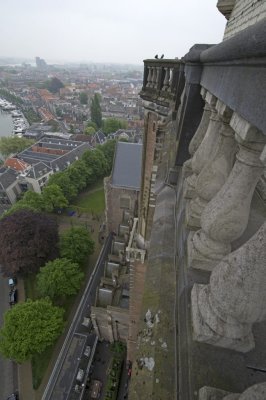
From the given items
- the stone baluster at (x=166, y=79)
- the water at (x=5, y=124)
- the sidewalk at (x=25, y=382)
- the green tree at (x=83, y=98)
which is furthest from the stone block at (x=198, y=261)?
the green tree at (x=83, y=98)

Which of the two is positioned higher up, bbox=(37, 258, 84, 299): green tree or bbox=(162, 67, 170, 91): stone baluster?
bbox=(162, 67, 170, 91): stone baluster

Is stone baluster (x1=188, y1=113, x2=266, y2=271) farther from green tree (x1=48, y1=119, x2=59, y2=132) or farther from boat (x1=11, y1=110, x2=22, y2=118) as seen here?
boat (x1=11, y1=110, x2=22, y2=118)

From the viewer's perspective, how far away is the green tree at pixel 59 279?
22359 millimetres

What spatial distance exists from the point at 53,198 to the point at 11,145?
3512 centimetres

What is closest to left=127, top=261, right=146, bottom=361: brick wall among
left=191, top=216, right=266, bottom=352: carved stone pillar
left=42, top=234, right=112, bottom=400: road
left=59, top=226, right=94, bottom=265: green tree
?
left=191, top=216, right=266, bottom=352: carved stone pillar

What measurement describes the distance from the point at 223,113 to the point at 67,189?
128 ft

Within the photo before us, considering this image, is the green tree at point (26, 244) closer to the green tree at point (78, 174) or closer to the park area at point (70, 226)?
the park area at point (70, 226)

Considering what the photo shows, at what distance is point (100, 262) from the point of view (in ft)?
94.6

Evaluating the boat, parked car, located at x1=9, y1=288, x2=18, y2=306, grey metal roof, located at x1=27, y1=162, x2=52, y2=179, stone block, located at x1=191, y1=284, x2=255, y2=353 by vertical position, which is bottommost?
the boat

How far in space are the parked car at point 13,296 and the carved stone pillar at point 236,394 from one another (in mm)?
27084

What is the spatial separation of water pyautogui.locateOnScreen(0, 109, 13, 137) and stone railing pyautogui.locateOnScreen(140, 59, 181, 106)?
9278 cm

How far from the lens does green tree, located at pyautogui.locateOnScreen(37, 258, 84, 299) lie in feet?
73.4

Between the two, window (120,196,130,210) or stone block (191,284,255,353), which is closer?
stone block (191,284,255,353)

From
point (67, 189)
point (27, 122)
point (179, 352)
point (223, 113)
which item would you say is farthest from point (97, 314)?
point (27, 122)
